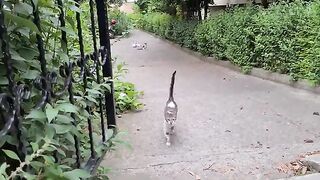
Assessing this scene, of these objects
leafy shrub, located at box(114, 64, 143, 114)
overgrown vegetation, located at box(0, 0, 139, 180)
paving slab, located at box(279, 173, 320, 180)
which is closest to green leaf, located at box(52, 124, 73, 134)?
overgrown vegetation, located at box(0, 0, 139, 180)

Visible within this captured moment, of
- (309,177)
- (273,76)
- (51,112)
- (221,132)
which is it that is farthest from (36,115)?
(273,76)

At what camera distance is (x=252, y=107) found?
18.6 feet

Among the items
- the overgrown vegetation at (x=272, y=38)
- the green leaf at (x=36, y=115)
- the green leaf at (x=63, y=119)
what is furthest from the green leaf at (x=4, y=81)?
the overgrown vegetation at (x=272, y=38)

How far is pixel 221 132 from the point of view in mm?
4477

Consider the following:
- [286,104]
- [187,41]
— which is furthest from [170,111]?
[187,41]

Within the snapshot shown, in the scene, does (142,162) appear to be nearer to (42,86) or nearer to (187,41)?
(42,86)

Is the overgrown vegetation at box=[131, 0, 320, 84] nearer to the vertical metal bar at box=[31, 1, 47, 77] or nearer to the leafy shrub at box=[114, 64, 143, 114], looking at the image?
the leafy shrub at box=[114, 64, 143, 114]

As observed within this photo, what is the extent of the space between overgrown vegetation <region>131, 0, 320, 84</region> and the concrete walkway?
47cm

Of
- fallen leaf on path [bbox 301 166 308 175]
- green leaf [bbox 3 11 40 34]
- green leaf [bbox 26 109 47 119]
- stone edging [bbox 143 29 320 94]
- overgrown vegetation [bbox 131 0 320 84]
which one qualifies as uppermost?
green leaf [bbox 3 11 40 34]

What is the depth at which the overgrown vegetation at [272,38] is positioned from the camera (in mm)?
6469

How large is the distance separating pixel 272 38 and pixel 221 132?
12.4 feet

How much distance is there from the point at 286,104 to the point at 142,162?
3075 mm

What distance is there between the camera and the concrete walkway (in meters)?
3.40

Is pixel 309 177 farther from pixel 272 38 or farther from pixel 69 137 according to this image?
pixel 272 38
